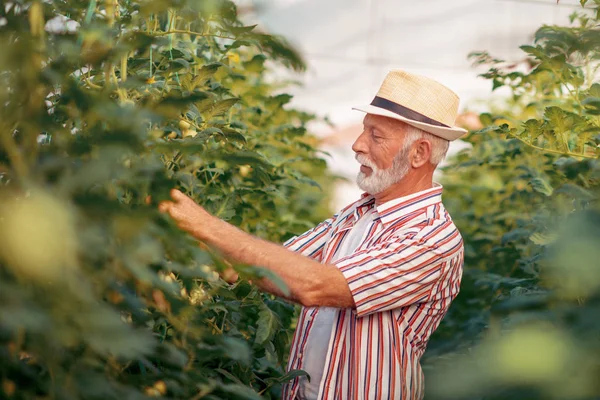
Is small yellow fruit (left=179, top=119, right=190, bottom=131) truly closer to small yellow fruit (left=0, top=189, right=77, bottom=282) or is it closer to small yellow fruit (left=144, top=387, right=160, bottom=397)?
small yellow fruit (left=144, top=387, right=160, bottom=397)

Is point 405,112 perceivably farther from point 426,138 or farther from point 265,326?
point 265,326

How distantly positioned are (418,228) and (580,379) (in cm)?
159

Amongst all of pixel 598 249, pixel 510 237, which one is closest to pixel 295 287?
pixel 598 249

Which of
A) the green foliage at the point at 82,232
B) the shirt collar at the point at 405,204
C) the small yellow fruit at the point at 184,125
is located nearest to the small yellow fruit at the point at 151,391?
the green foliage at the point at 82,232

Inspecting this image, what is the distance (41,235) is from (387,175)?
184 cm

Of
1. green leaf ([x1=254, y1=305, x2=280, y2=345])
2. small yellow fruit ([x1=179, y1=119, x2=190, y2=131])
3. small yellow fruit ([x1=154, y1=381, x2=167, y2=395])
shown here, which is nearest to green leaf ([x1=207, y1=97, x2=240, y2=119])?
small yellow fruit ([x1=179, y1=119, x2=190, y2=131])

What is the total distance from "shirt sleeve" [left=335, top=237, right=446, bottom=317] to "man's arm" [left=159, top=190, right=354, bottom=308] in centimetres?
4

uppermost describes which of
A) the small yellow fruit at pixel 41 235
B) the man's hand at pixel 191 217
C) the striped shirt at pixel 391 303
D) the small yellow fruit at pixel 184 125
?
the small yellow fruit at pixel 41 235

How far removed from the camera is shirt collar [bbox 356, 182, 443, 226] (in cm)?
248

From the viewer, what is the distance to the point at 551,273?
882mm

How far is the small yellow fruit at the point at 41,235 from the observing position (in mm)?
848

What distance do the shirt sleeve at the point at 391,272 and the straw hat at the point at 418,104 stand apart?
0.50 meters

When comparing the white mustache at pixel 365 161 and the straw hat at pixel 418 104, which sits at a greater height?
the straw hat at pixel 418 104

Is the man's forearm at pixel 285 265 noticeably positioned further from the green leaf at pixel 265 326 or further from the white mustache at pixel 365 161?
the white mustache at pixel 365 161
